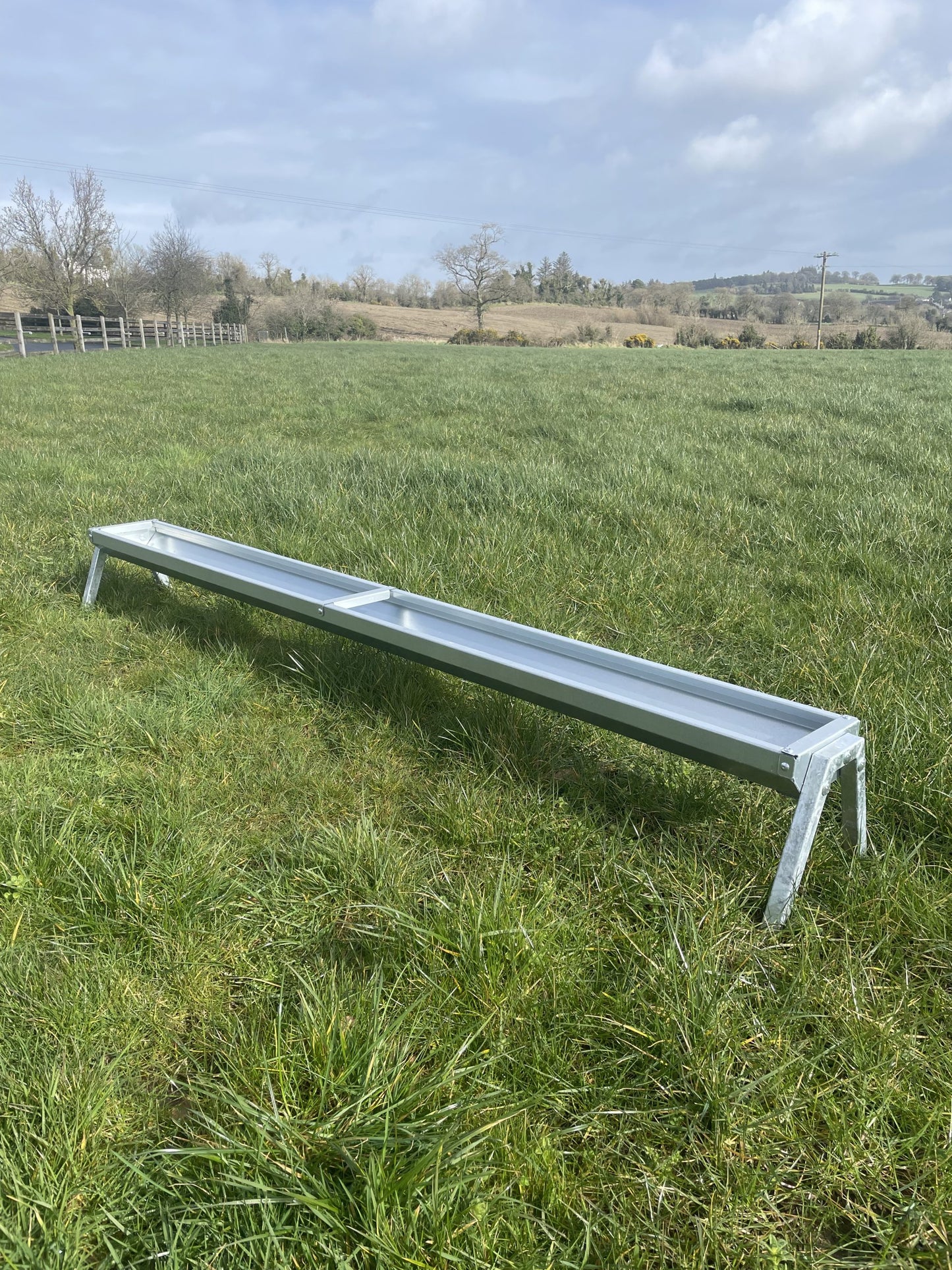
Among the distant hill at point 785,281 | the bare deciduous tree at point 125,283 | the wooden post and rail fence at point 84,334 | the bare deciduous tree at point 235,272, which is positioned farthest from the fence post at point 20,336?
the distant hill at point 785,281

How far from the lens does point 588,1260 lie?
1.25m

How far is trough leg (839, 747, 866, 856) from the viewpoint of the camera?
1.91m

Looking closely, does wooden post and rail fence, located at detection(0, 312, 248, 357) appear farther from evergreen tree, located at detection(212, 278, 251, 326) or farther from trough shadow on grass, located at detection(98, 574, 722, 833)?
trough shadow on grass, located at detection(98, 574, 722, 833)

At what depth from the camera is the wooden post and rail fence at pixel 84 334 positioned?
33.0 m

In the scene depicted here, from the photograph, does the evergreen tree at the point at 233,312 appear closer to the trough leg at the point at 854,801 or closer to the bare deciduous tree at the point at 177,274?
the bare deciduous tree at the point at 177,274

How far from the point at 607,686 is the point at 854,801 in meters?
0.66

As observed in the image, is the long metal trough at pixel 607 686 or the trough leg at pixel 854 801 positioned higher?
the long metal trough at pixel 607 686

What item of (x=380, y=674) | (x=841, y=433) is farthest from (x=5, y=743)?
(x=841, y=433)

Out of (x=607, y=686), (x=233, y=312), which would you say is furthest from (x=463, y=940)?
(x=233, y=312)

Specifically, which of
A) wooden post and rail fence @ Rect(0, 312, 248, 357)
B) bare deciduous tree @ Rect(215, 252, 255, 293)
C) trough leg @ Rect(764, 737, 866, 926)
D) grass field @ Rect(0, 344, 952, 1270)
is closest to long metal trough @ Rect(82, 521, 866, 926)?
trough leg @ Rect(764, 737, 866, 926)

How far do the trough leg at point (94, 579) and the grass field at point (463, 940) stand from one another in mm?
81

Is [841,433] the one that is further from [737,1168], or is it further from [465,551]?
[737,1168]

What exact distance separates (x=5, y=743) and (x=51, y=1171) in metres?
1.79

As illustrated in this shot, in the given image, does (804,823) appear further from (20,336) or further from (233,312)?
(233,312)
